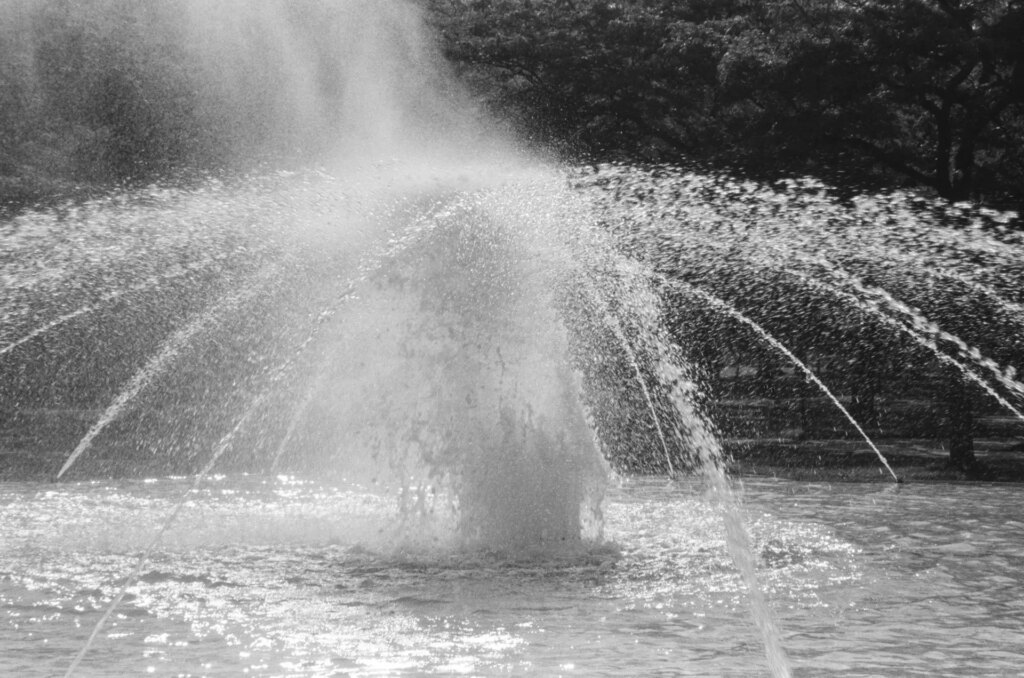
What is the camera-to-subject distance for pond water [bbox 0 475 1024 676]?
22.0 ft

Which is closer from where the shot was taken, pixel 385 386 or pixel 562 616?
Result: pixel 562 616

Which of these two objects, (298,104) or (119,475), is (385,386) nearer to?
(119,475)

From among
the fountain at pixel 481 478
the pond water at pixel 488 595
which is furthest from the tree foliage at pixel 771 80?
the pond water at pixel 488 595

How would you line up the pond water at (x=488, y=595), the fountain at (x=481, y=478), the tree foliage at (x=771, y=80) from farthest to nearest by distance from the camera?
the tree foliage at (x=771, y=80)
the fountain at (x=481, y=478)
the pond water at (x=488, y=595)

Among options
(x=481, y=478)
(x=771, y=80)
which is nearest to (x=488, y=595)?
(x=481, y=478)

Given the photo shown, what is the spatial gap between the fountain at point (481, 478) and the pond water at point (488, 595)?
0.03 metres

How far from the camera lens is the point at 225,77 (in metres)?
28.3

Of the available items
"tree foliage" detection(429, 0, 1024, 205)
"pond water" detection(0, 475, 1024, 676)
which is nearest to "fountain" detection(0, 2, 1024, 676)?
"pond water" detection(0, 475, 1024, 676)

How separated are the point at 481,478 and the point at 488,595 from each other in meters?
1.74

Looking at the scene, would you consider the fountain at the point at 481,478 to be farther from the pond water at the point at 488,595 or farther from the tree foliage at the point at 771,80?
the tree foliage at the point at 771,80

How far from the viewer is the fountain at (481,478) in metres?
7.19

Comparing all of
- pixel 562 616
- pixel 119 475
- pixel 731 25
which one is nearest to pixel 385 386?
pixel 562 616

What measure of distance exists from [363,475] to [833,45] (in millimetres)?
12243

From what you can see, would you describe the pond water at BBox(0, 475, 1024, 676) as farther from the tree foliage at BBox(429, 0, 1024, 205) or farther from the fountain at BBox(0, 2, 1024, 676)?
the tree foliage at BBox(429, 0, 1024, 205)
